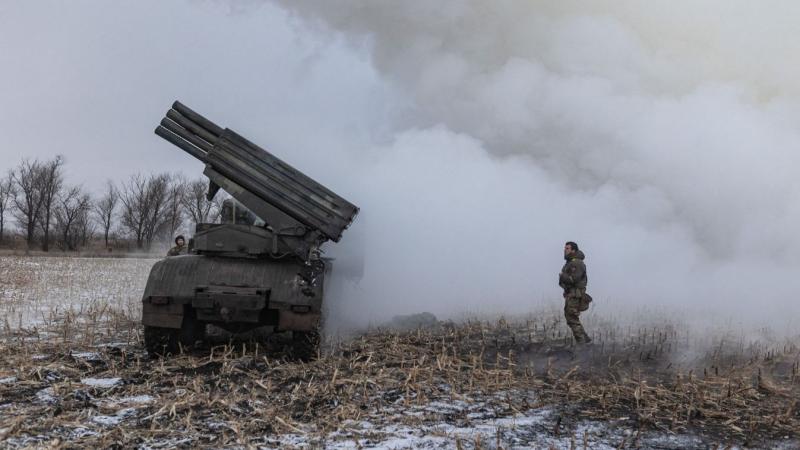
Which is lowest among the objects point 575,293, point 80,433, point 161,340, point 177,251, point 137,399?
point 80,433

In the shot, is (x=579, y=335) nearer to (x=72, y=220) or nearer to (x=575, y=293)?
(x=575, y=293)

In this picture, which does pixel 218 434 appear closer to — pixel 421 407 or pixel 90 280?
pixel 421 407

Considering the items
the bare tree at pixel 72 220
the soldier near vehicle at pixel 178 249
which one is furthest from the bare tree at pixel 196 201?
the soldier near vehicle at pixel 178 249

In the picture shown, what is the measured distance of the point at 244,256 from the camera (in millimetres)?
8094

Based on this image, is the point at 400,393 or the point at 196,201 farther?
the point at 196,201

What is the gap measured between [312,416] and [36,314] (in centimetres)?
871

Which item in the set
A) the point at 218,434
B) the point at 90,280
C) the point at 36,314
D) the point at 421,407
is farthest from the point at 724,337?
the point at 90,280

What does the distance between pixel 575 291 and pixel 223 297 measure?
5348 millimetres

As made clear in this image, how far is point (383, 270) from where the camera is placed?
1658 cm

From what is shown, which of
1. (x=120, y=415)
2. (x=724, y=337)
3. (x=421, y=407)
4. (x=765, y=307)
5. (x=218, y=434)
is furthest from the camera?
(x=765, y=307)

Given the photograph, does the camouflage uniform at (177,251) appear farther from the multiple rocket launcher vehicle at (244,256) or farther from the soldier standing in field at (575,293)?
the soldier standing in field at (575,293)

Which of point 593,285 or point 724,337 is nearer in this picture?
point 724,337

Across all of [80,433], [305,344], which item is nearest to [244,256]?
[305,344]

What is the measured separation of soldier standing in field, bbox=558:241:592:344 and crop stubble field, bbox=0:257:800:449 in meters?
0.37
